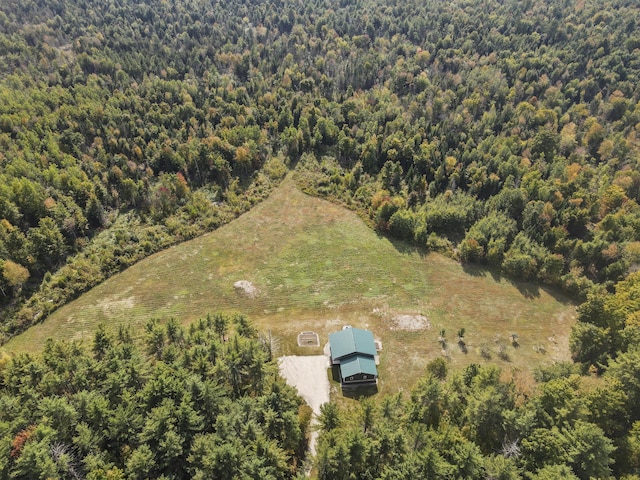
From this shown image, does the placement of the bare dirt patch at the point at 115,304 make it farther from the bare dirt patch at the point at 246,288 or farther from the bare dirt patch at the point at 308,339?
the bare dirt patch at the point at 308,339

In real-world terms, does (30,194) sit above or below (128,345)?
above

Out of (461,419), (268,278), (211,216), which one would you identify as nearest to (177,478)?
(461,419)

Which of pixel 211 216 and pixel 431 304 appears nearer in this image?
pixel 431 304

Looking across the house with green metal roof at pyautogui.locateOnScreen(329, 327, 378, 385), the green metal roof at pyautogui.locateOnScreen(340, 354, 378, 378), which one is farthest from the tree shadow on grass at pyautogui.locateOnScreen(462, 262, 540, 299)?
the green metal roof at pyautogui.locateOnScreen(340, 354, 378, 378)

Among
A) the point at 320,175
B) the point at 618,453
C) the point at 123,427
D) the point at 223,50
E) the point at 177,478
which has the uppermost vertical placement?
the point at 223,50

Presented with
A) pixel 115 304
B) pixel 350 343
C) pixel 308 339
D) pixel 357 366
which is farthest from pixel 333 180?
pixel 115 304

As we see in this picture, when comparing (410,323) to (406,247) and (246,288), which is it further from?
(246,288)

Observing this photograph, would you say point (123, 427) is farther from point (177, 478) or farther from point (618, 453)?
point (618, 453)

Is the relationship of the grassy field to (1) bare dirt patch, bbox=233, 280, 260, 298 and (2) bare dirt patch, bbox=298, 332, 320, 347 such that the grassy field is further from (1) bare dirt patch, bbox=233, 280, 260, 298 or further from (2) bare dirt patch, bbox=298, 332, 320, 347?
(2) bare dirt patch, bbox=298, 332, 320, 347
